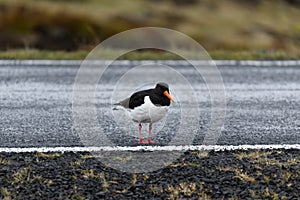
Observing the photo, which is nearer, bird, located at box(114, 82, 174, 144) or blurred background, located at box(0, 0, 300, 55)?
bird, located at box(114, 82, 174, 144)

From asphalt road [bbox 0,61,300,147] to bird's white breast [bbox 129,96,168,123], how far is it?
1.87ft

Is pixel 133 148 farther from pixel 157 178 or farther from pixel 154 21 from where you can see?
pixel 154 21

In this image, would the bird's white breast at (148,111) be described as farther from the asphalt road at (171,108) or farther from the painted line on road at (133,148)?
the asphalt road at (171,108)

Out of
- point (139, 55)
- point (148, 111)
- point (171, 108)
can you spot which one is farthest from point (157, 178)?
point (139, 55)

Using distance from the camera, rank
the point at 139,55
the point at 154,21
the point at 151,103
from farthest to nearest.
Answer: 1. the point at 154,21
2. the point at 139,55
3. the point at 151,103

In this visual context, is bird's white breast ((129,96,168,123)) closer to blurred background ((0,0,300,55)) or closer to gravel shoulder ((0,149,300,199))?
gravel shoulder ((0,149,300,199))

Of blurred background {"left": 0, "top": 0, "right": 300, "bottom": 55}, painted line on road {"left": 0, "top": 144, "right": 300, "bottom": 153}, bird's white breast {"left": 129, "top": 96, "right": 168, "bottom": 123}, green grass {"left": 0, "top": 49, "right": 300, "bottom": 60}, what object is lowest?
blurred background {"left": 0, "top": 0, "right": 300, "bottom": 55}

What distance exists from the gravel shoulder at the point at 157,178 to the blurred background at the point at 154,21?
7.89 m

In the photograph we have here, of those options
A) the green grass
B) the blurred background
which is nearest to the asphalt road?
the green grass

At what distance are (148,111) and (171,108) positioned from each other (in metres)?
2.51

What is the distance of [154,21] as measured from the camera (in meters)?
29.9

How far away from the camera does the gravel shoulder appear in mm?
4996

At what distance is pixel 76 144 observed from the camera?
249 inches

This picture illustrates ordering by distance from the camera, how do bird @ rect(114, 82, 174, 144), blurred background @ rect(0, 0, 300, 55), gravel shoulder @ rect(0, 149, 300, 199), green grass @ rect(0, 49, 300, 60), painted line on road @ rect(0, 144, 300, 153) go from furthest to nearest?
1. blurred background @ rect(0, 0, 300, 55)
2. green grass @ rect(0, 49, 300, 60)
3. painted line on road @ rect(0, 144, 300, 153)
4. bird @ rect(114, 82, 174, 144)
5. gravel shoulder @ rect(0, 149, 300, 199)
